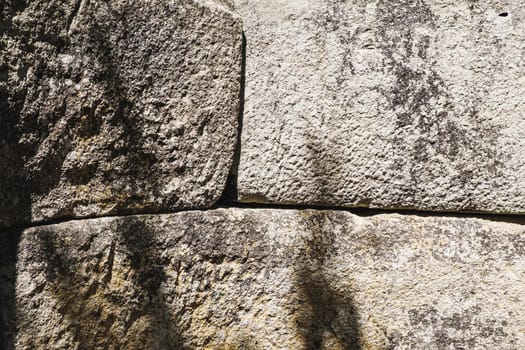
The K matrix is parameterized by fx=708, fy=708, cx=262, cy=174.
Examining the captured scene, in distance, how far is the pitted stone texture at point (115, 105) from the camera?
117 centimetres

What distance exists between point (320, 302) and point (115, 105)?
560 millimetres

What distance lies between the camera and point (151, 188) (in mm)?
1330

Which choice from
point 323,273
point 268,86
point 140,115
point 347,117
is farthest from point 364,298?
point 140,115

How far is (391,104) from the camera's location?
141 centimetres

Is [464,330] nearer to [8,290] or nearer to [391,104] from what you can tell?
[391,104]

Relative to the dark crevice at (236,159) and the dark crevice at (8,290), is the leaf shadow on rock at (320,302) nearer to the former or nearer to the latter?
the dark crevice at (236,159)

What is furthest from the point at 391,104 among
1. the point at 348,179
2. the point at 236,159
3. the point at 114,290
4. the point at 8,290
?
the point at 8,290

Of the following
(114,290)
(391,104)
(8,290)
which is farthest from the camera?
(391,104)

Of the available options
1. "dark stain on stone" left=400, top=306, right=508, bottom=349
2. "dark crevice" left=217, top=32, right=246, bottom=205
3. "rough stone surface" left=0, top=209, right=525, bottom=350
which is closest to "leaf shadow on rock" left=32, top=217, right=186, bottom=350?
"rough stone surface" left=0, top=209, right=525, bottom=350

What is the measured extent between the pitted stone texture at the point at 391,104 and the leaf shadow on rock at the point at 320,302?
91mm

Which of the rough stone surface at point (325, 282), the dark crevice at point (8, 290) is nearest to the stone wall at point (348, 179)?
the rough stone surface at point (325, 282)

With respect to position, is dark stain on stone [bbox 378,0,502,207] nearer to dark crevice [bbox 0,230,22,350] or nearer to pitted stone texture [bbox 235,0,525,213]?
pitted stone texture [bbox 235,0,525,213]

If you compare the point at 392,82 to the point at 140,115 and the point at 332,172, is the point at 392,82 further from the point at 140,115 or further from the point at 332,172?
the point at 140,115

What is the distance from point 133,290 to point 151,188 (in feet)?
0.63
